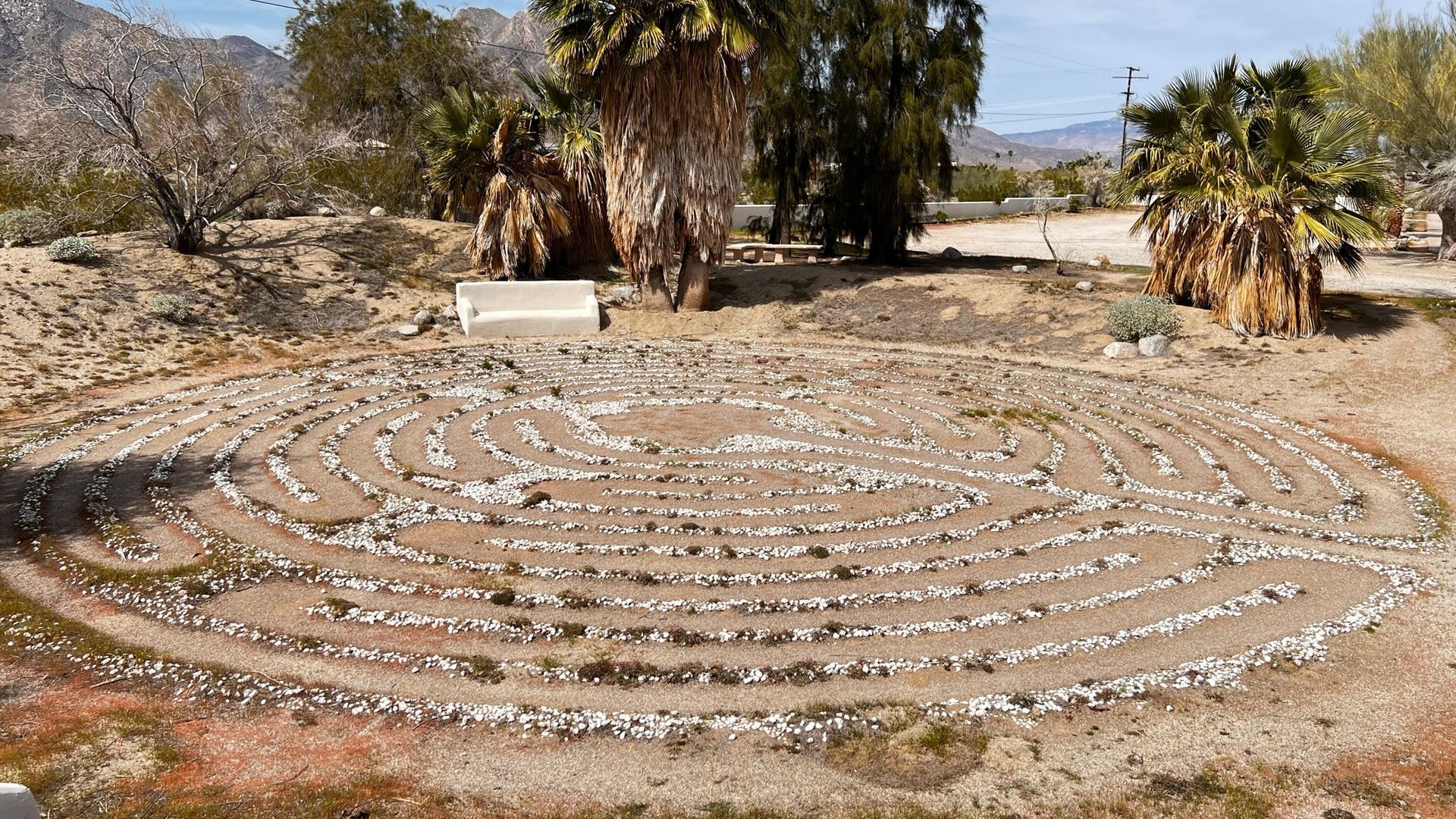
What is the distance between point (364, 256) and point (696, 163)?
11.3 metres

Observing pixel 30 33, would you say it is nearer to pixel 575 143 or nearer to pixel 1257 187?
pixel 575 143

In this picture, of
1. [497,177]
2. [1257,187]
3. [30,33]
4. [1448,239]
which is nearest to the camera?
[1257,187]

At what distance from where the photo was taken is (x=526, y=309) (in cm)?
2456

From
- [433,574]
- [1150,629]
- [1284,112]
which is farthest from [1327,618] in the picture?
[1284,112]

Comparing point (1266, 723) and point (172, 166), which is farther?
point (172, 166)

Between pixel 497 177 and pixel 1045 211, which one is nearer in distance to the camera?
pixel 497 177

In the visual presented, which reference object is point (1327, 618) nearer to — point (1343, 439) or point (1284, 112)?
point (1343, 439)

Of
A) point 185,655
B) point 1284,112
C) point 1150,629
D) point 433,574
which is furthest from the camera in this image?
point 1284,112

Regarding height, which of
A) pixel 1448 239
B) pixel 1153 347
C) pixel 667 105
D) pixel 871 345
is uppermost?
pixel 667 105

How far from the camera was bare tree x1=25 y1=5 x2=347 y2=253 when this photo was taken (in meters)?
22.1

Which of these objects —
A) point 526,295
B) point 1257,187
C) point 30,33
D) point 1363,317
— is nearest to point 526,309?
point 526,295

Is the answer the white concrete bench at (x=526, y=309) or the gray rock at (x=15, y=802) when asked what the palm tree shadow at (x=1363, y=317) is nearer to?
the white concrete bench at (x=526, y=309)

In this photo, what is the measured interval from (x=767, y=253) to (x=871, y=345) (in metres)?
12.3

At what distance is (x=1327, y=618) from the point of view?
351 inches
